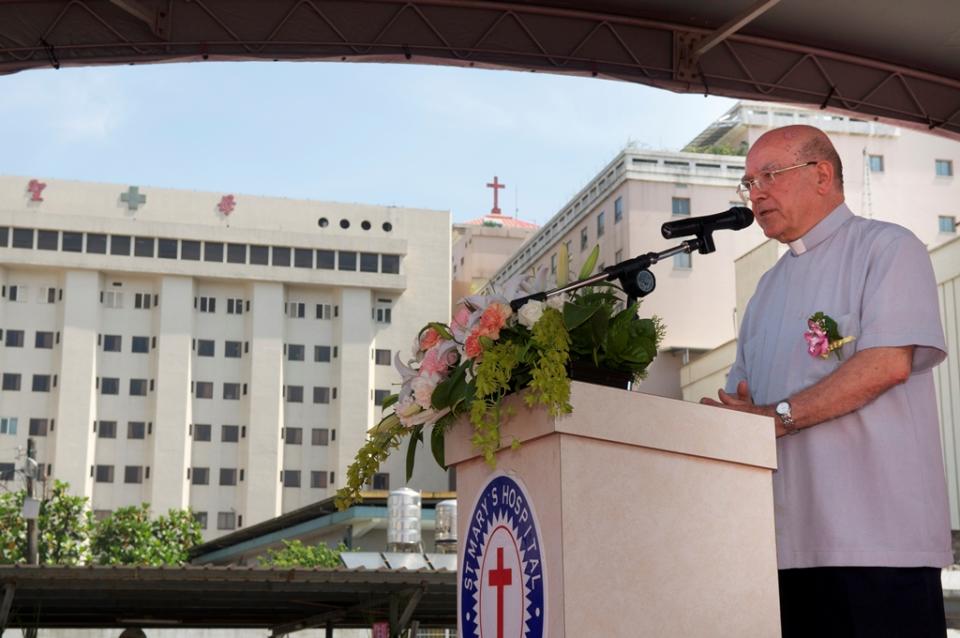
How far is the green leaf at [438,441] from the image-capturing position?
3.00 m

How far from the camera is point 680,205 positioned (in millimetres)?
58219

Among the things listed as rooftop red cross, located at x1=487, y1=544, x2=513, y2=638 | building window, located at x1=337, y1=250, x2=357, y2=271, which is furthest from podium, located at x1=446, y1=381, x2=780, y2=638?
building window, located at x1=337, y1=250, x2=357, y2=271

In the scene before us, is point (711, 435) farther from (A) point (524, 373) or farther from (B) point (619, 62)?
(B) point (619, 62)

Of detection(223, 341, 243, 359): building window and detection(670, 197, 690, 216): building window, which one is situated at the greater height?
detection(670, 197, 690, 216): building window

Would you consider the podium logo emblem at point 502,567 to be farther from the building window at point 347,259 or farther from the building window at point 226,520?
the building window at point 347,259

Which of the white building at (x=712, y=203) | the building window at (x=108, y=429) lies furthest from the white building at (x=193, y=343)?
the white building at (x=712, y=203)

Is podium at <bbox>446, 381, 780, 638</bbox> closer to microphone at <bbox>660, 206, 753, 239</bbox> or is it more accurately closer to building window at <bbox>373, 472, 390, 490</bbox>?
microphone at <bbox>660, 206, 753, 239</bbox>

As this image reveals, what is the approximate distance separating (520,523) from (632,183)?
56.1 meters

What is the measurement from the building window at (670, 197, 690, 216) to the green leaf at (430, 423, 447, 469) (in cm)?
5573

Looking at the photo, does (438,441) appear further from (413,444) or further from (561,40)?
(561,40)

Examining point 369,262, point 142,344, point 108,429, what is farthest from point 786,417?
point 369,262

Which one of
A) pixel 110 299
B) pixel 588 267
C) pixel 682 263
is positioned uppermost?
pixel 110 299

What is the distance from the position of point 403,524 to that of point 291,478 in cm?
2903

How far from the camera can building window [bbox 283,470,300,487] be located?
230ft
